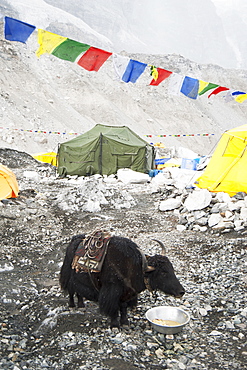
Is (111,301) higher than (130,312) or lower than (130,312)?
higher

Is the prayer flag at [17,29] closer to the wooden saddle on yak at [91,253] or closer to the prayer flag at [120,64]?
the prayer flag at [120,64]

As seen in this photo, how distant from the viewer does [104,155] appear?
49.4 feet

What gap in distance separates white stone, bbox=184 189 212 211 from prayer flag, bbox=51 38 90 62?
5.06m

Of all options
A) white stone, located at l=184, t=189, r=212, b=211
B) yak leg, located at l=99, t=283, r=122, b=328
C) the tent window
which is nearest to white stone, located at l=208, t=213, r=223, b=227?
white stone, located at l=184, t=189, r=212, b=211

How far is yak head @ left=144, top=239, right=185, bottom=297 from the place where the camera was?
382 centimetres

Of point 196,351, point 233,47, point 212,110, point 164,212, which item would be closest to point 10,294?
point 196,351

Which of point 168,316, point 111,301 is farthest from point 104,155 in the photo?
point 111,301

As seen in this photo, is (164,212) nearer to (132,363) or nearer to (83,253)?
(83,253)

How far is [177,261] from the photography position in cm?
605

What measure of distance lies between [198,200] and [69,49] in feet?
17.9

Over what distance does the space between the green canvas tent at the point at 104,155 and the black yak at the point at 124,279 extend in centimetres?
1122

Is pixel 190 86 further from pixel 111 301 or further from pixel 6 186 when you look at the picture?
pixel 111 301

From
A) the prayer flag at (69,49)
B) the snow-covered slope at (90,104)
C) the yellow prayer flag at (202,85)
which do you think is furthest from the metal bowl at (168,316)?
the snow-covered slope at (90,104)

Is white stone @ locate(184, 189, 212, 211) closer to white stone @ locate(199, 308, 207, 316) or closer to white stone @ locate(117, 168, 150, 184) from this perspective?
white stone @ locate(199, 308, 207, 316)
